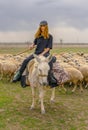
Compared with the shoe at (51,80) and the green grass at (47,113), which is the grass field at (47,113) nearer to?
the green grass at (47,113)

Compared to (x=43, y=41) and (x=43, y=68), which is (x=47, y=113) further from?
(x=43, y=41)

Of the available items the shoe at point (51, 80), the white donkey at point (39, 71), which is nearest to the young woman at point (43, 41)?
the white donkey at point (39, 71)

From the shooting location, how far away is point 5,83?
18031 millimetres

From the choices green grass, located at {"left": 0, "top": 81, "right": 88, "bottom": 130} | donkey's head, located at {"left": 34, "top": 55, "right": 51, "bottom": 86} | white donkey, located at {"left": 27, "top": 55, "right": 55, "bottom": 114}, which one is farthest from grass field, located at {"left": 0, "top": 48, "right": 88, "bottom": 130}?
donkey's head, located at {"left": 34, "top": 55, "right": 51, "bottom": 86}

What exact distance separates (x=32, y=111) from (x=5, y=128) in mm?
1661

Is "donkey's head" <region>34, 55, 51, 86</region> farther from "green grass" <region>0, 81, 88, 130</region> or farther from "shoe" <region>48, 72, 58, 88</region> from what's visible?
"green grass" <region>0, 81, 88, 130</region>

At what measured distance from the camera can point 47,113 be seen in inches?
442

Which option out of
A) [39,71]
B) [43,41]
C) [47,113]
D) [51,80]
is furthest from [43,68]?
[47,113]

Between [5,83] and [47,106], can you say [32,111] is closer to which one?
[47,106]

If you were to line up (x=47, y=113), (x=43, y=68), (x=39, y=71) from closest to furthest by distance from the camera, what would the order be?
(x=43, y=68), (x=39, y=71), (x=47, y=113)

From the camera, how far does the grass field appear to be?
1014 centimetres

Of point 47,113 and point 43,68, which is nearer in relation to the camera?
point 43,68

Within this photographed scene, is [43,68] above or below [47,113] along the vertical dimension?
above

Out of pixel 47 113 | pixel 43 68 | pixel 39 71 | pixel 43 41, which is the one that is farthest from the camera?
pixel 43 41
